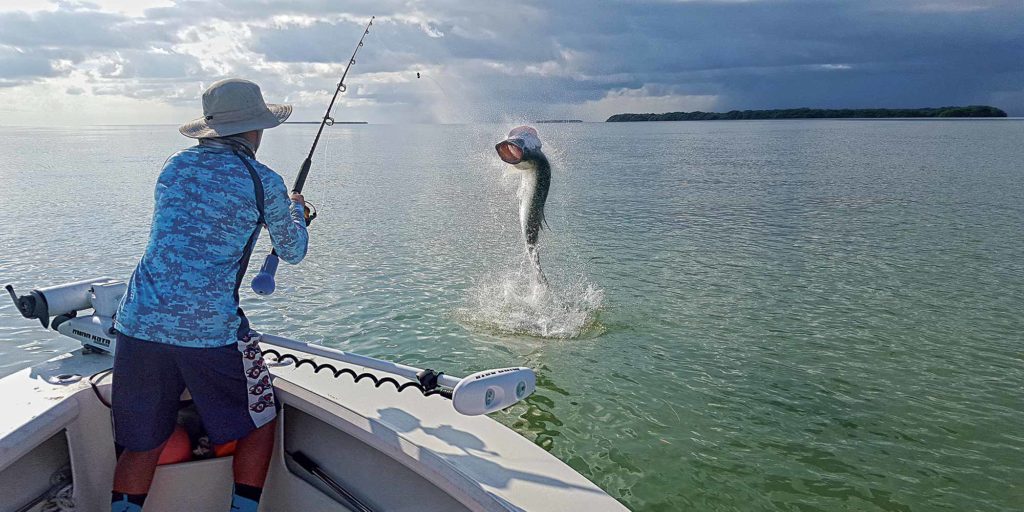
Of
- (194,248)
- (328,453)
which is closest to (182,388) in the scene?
(194,248)

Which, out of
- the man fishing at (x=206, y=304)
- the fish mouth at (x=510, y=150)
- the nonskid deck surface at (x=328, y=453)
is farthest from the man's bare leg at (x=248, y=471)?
the fish mouth at (x=510, y=150)

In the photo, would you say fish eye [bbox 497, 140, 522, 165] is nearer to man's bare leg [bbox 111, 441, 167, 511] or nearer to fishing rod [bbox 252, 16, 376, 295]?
fishing rod [bbox 252, 16, 376, 295]

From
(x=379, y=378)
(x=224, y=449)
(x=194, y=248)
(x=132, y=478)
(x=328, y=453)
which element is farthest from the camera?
(x=379, y=378)

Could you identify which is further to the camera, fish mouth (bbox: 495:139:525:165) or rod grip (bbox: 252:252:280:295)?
fish mouth (bbox: 495:139:525:165)

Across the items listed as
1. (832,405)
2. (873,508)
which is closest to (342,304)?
(832,405)

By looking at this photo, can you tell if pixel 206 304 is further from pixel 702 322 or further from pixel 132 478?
pixel 702 322

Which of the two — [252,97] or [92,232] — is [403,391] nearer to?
[252,97]

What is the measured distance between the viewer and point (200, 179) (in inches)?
123

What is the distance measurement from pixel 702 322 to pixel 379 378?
6.34 meters

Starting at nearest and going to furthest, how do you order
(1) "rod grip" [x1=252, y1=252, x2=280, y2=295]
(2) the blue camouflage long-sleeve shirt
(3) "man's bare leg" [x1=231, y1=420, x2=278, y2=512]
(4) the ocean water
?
(2) the blue camouflage long-sleeve shirt, (3) "man's bare leg" [x1=231, y1=420, x2=278, y2=512], (1) "rod grip" [x1=252, y1=252, x2=280, y2=295], (4) the ocean water

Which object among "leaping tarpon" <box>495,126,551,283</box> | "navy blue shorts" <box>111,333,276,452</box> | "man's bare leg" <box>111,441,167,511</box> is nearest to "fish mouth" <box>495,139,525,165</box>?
"leaping tarpon" <box>495,126,551,283</box>

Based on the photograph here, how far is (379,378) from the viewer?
13.5 ft

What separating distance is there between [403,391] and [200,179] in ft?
4.97

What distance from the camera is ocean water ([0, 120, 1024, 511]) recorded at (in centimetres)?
614
